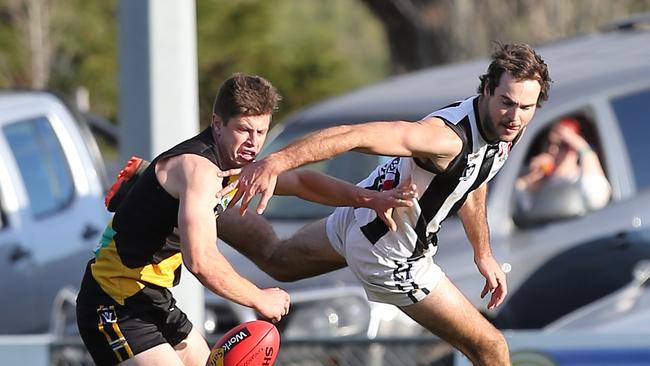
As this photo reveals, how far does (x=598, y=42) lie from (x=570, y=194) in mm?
2023

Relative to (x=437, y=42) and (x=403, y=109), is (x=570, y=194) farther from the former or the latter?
(x=437, y=42)

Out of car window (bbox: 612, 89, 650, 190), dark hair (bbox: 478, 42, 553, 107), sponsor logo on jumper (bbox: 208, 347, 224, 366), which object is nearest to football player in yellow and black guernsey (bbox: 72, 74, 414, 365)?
sponsor logo on jumper (bbox: 208, 347, 224, 366)

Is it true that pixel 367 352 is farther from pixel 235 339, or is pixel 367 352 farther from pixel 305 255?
pixel 235 339

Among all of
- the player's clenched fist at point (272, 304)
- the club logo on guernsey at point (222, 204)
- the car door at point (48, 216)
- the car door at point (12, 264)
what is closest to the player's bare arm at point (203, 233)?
the player's clenched fist at point (272, 304)

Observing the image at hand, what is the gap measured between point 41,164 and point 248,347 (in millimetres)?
4613

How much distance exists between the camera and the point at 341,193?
21.1ft

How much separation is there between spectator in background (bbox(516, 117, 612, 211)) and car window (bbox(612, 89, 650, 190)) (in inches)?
7.7

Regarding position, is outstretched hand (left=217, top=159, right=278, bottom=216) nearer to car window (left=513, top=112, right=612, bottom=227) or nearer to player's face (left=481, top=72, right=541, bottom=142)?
player's face (left=481, top=72, right=541, bottom=142)

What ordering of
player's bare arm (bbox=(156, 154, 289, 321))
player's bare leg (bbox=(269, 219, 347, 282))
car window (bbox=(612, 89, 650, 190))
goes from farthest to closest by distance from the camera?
car window (bbox=(612, 89, 650, 190)) → player's bare leg (bbox=(269, 219, 347, 282)) → player's bare arm (bbox=(156, 154, 289, 321))

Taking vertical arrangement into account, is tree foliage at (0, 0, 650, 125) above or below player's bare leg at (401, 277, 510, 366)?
below

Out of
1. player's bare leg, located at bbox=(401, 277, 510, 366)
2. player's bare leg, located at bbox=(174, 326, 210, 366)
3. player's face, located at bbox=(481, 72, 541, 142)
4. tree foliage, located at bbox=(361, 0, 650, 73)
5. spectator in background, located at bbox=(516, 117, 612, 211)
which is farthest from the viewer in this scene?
tree foliage, located at bbox=(361, 0, 650, 73)

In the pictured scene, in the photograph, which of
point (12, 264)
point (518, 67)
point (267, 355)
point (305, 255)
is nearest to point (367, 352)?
point (305, 255)

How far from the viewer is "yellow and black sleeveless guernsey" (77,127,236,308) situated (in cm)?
607

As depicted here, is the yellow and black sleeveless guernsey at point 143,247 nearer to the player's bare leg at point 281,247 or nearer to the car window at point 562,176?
the player's bare leg at point 281,247
